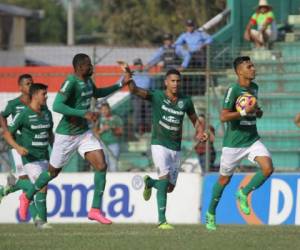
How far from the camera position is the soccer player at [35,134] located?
17.0 m

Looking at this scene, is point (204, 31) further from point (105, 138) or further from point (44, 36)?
point (44, 36)

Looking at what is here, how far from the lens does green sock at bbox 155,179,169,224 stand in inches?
634

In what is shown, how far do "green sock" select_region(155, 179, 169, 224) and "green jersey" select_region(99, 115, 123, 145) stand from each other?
728 cm

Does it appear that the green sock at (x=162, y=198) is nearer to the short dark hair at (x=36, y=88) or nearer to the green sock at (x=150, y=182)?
the green sock at (x=150, y=182)

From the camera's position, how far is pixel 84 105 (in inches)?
628

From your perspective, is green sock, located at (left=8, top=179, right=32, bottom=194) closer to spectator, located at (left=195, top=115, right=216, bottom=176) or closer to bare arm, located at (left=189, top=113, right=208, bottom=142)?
bare arm, located at (left=189, top=113, right=208, bottom=142)

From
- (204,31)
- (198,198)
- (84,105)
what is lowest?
(198,198)

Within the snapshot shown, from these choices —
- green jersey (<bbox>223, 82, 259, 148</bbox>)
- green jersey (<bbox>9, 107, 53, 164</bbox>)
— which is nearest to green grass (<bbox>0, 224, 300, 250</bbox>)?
green jersey (<bbox>223, 82, 259, 148</bbox>)

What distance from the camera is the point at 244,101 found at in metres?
15.1

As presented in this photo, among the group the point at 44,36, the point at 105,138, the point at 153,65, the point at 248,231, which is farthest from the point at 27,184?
the point at 44,36

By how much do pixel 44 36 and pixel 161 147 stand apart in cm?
5855

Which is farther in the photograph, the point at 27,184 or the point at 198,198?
the point at 198,198

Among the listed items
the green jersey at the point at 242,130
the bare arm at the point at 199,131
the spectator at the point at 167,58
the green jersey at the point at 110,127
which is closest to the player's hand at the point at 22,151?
the bare arm at the point at 199,131

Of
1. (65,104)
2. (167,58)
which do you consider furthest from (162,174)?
(167,58)
